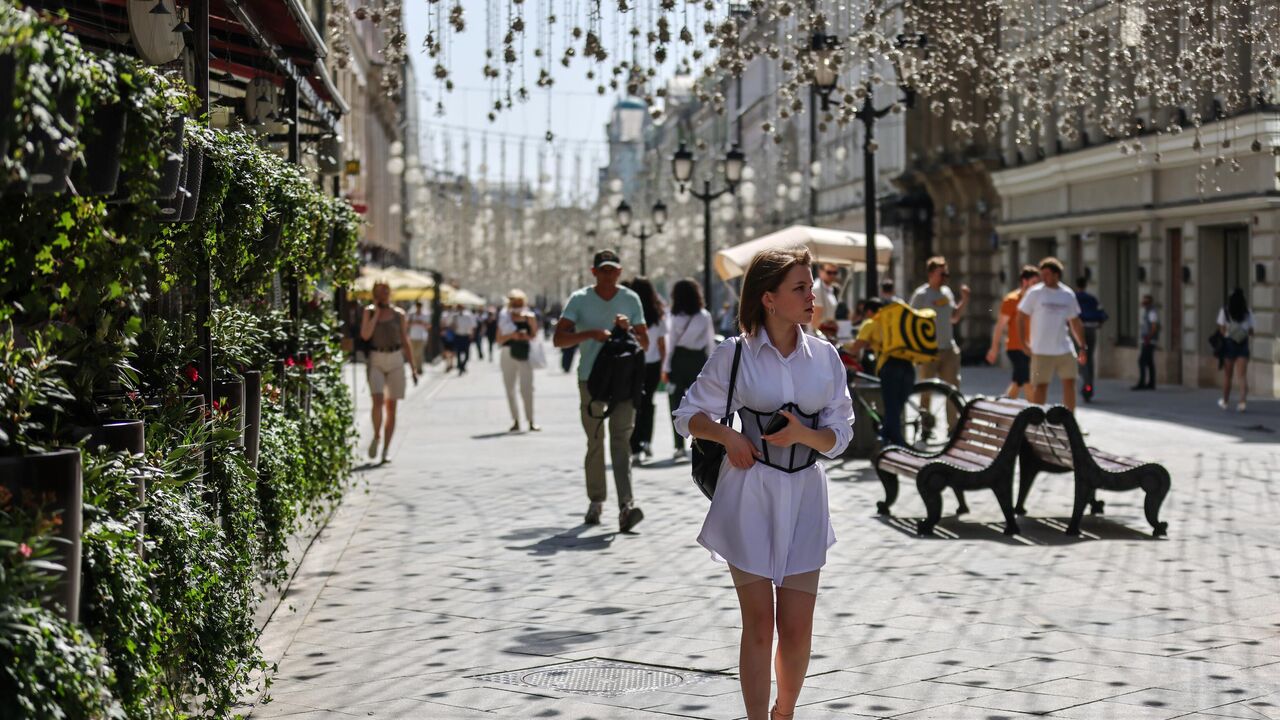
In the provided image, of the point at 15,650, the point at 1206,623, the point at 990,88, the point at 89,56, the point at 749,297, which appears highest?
the point at 990,88

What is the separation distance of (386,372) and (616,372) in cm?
572

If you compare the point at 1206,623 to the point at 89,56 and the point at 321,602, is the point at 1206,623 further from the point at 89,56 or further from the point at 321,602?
the point at 89,56

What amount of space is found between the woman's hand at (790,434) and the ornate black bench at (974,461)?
5.44m

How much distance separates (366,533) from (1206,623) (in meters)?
5.55

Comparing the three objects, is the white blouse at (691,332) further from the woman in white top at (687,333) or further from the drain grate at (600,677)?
the drain grate at (600,677)

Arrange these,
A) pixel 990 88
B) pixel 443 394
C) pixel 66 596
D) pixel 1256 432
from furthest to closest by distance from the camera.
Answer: pixel 443 394, pixel 1256 432, pixel 990 88, pixel 66 596

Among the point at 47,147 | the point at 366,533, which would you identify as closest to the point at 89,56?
the point at 47,147

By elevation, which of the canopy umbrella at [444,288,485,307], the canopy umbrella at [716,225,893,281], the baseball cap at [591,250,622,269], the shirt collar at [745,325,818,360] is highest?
the canopy umbrella at [444,288,485,307]

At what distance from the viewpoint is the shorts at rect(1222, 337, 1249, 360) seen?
74.1 ft

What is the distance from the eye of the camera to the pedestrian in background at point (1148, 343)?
1129 inches

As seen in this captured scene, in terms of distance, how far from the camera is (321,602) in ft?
28.2

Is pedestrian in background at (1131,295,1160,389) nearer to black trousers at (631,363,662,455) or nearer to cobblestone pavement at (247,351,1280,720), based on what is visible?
black trousers at (631,363,662,455)

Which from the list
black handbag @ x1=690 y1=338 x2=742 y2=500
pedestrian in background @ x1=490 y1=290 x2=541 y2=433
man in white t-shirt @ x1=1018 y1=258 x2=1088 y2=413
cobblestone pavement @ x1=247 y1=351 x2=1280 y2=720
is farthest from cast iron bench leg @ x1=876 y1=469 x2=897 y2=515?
pedestrian in background @ x1=490 y1=290 x2=541 y2=433

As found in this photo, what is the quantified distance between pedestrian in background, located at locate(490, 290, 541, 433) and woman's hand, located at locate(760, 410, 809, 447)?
14742 mm
